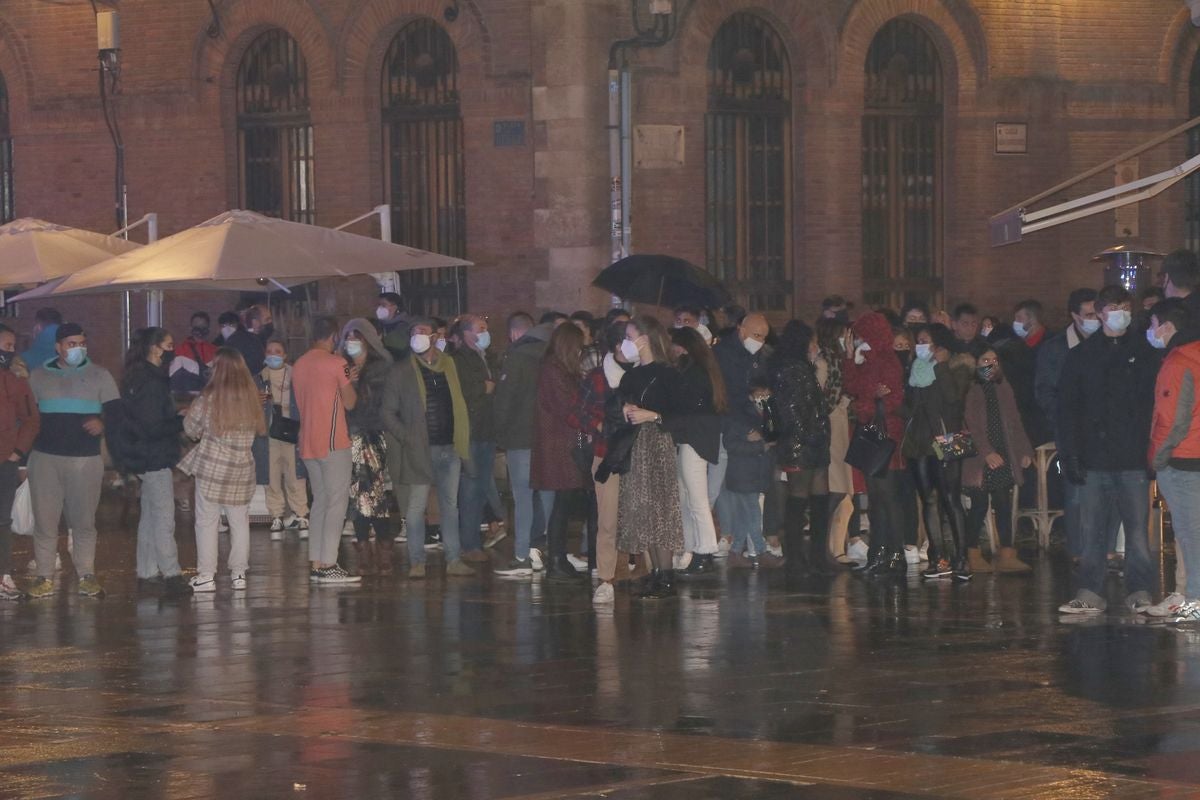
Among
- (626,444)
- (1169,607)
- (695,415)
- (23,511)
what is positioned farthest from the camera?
(23,511)

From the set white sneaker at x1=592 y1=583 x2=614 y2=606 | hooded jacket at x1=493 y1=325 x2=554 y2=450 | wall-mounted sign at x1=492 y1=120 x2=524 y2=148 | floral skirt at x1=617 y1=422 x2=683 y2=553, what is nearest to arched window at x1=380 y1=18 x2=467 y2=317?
wall-mounted sign at x1=492 y1=120 x2=524 y2=148

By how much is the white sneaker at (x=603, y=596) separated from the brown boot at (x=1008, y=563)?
3.06 m

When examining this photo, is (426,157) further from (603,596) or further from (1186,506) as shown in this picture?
(1186,506)

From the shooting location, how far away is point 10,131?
87.8ft

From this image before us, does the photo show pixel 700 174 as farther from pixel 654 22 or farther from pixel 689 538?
pixel 689 538

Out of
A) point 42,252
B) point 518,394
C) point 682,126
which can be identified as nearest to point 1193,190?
point 682,126

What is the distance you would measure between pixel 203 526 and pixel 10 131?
13788 millimetres

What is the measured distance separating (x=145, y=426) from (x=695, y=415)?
3.68 metres

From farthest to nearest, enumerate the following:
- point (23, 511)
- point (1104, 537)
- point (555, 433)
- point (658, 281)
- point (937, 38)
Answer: point (937, 38)
point (658, 281)
point (23, 511)
point (555, 433)
point (1104, 537)

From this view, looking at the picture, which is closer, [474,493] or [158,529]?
[158,529]

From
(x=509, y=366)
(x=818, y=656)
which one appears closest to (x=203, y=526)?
(x=509, y=366)

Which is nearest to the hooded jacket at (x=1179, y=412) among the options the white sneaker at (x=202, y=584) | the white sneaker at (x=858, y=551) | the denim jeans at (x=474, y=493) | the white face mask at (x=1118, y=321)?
the white face mask at (x=1118, y=321)

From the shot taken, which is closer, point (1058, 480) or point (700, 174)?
point (1058, 480)

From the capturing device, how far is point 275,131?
82.3 feet
